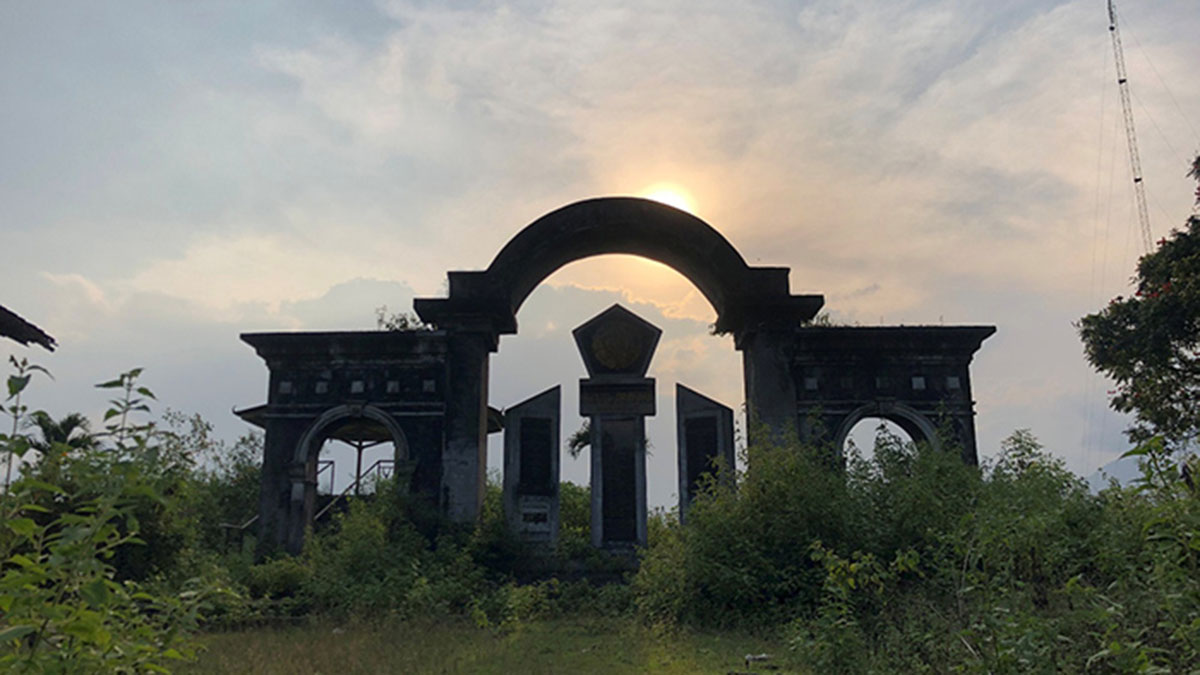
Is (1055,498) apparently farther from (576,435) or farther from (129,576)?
(576,435)

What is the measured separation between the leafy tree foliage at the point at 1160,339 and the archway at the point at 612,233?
628 cm

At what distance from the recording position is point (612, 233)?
17672 mm

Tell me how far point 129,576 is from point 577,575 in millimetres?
7095

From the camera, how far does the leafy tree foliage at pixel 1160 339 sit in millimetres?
16266

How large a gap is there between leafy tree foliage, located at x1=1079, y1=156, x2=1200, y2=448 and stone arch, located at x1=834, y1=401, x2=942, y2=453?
423cm

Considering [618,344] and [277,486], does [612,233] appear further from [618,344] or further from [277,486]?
[277,486]

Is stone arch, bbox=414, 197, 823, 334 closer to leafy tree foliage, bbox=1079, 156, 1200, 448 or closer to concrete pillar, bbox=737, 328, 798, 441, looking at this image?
concrete pillar, bbox=737, 328, 798, 441

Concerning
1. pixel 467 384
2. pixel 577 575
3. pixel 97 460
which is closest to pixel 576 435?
pixel 467 384

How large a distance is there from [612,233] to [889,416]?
22.5 feet

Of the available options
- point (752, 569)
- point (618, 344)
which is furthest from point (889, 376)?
point (752, 569)

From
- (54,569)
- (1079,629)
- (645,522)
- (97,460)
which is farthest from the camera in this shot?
(645,522)

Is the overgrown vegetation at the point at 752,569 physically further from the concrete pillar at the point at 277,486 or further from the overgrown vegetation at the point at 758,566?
the concrete pillar at the point at 277,486

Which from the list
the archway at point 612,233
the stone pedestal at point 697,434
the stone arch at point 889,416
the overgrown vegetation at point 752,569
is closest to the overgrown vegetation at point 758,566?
the overgrown vegetation at point 752,569

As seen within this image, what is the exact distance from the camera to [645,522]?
1642 centimetres
